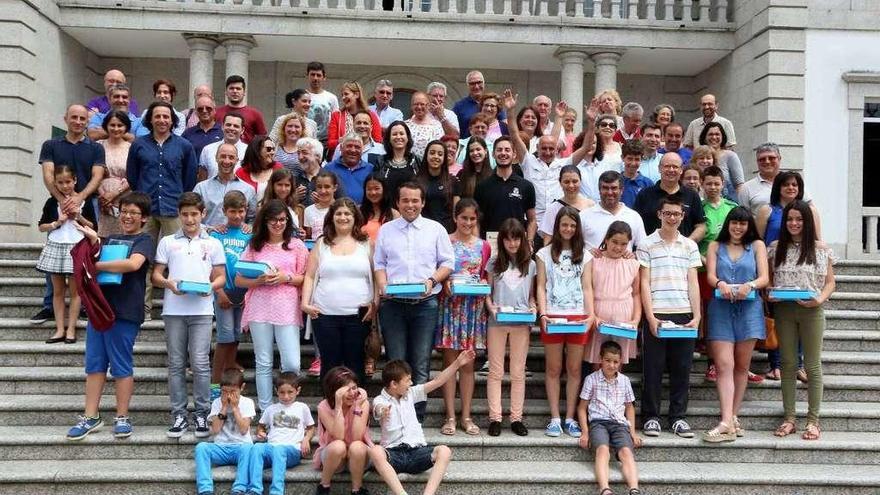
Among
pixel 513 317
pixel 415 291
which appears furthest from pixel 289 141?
pixel 513 317

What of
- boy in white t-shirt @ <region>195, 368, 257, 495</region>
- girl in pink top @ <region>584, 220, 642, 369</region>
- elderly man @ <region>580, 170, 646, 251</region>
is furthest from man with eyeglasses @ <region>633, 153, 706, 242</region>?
boy in white t-shirt @ <region>195, 368, 257, 495</region>

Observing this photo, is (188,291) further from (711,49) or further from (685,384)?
(711,49)

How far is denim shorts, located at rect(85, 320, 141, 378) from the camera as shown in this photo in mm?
6188

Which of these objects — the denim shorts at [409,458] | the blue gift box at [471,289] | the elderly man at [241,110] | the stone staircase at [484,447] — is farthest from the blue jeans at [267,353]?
the elderly man at [241,110]

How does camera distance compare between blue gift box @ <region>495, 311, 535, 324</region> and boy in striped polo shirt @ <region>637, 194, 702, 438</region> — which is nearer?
blue gift box @ <region>495, 311, 535, 324</region>

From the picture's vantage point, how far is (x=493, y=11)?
580 inches

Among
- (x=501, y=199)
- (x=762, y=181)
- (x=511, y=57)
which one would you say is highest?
(x=511, y=57)

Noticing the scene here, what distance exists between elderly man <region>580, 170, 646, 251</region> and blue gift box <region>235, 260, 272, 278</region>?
8.88ft

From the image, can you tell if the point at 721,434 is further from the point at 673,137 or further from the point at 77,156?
the point at 77,156

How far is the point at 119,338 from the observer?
6.22 m

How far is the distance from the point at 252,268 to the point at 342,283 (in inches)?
27.3

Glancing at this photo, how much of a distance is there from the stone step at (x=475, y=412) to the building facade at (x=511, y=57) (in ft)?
20.4

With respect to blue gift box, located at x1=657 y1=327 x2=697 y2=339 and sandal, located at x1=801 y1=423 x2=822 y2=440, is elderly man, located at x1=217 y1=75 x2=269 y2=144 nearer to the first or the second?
blue gift box, located at x1=657 y1=327 x2=697 y2=339

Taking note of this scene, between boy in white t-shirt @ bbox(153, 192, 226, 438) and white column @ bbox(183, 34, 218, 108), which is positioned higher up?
white column @ bbox(183, 34, 218, 108)
